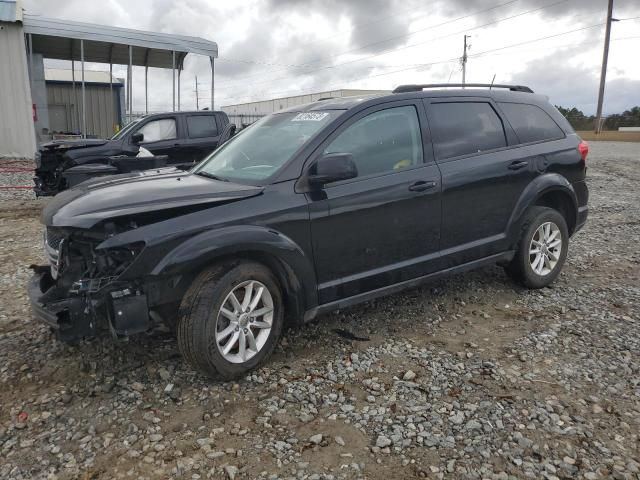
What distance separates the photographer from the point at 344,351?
3.65 meters

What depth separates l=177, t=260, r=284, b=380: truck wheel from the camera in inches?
118

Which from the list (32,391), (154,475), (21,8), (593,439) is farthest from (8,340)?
(21,8)

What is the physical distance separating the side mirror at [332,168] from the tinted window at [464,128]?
1065 mm

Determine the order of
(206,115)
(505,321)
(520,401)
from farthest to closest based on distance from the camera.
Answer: (206,115)
(505,321)
(520,401)

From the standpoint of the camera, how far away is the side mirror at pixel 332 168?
3.32m

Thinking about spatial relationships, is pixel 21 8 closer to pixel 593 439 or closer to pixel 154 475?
pixel 154 475

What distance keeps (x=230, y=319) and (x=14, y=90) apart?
15.9 meters

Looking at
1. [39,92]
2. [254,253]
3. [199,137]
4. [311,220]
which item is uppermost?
[39,92]

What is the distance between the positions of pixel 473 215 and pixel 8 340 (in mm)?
3735

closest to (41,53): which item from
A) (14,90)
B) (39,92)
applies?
(39,92)

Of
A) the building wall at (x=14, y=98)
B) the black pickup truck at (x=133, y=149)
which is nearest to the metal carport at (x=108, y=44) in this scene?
the building wall at (x=14, y=98)

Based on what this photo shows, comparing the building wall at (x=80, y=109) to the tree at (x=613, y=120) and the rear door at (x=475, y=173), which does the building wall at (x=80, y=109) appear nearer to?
the rear door at (x=475, y=173)

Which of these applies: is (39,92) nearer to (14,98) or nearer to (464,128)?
(14,98)

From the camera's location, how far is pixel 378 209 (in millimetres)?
3680
